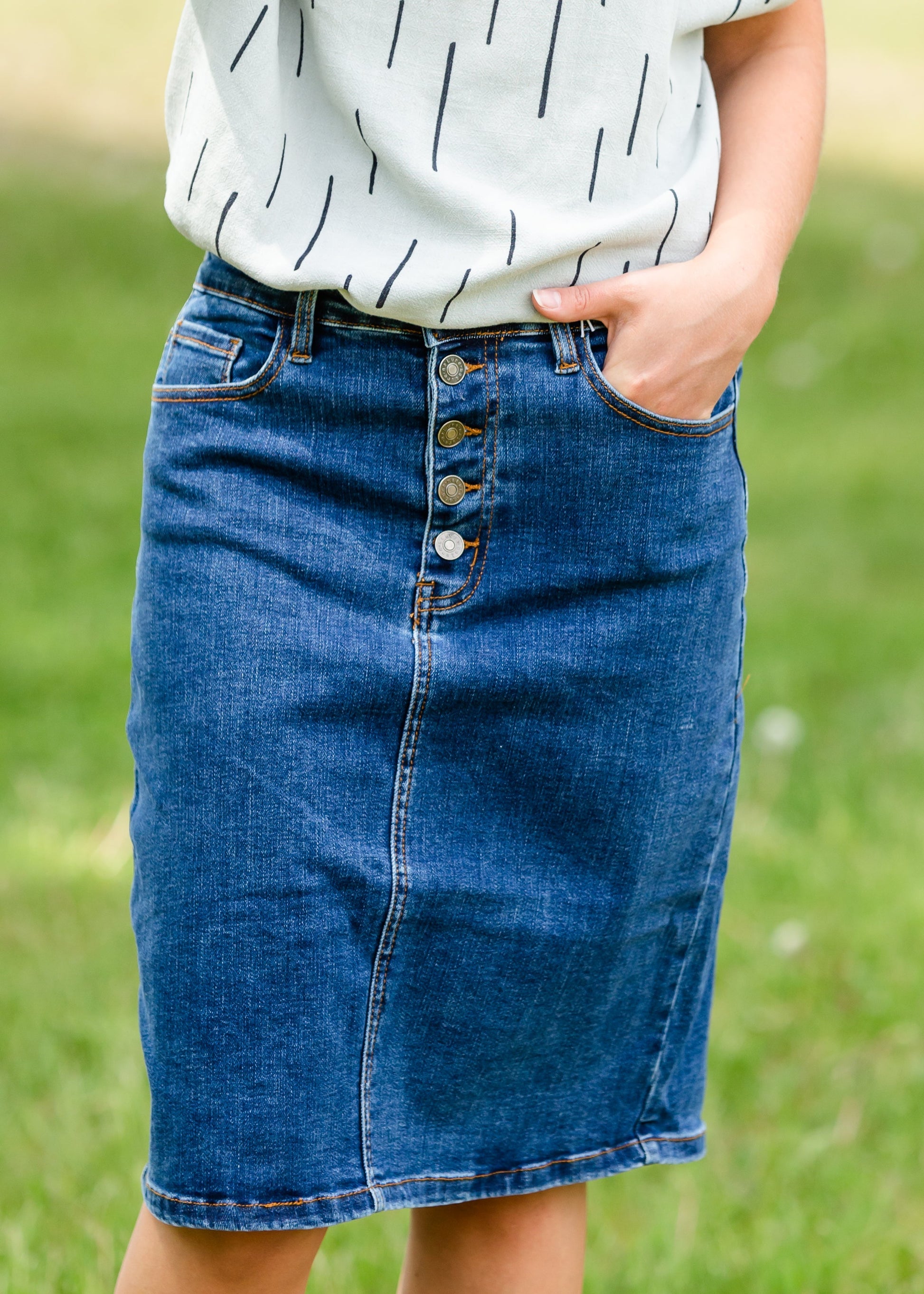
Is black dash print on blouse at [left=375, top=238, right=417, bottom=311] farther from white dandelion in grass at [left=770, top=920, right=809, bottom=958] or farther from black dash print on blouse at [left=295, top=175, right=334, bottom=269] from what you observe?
white dandelion in grass at [left=770, top=920, right=809, bottom=958]

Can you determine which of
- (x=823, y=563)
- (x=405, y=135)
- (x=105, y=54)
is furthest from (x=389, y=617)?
(x=105, y=54)

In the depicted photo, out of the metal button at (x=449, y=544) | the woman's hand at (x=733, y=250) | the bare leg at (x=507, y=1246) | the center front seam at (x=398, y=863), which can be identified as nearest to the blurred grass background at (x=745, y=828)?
the bare leg at (x=507, y=1246)

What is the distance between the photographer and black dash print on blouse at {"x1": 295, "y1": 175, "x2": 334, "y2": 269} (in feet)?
3.83

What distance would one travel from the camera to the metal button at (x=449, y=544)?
3.92 ft

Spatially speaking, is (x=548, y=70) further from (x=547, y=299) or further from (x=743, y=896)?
(x=743, y=896)

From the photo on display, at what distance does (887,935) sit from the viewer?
2705mm

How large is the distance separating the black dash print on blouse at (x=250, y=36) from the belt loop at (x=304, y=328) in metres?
0.18

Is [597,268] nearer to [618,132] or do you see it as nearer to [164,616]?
[618,132]

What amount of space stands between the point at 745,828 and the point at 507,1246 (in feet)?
6.09

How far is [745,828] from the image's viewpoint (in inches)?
125

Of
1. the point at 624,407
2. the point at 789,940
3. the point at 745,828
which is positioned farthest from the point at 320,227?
the point at 745,828

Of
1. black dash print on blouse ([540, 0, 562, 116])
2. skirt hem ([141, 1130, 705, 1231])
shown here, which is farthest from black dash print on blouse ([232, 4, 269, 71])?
skirt hem ([141, 1130, 705, 1231])

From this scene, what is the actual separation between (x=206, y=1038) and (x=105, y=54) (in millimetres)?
11394

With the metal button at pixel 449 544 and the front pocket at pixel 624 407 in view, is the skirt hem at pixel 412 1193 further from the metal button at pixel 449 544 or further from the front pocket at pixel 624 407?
the front pocket at pixel 624 407
